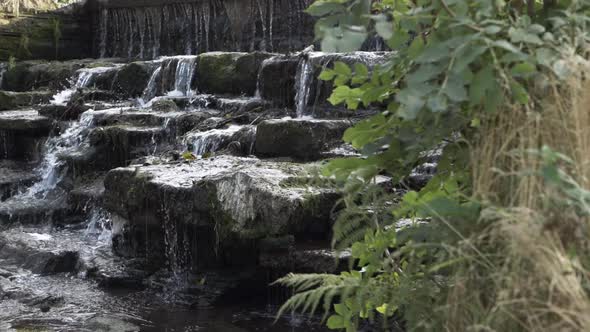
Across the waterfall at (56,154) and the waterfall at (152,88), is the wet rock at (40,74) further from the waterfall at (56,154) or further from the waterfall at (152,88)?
the waterfall at (56,154)

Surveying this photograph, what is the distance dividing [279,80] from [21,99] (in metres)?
5.26

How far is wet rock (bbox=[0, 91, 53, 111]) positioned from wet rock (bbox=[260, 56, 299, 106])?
464 centimetres

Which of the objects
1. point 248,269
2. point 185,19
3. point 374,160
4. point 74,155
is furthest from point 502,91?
point 185,19

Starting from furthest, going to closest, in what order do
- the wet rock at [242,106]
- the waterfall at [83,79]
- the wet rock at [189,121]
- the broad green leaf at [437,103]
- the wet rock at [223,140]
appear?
1. the waterfall at [83,79]
2. the wet rock at [242,106]
3. the wet rock at [189,121]
4. the wet rock at [223,140]
5. the broad green leaf at [437,103]

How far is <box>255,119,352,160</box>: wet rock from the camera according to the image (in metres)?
8.39

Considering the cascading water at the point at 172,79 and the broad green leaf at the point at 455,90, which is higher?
the broad green leaf at the point at 455,90

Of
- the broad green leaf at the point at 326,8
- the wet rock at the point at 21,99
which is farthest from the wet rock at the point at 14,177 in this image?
the broad green leaf at the point at 326,8

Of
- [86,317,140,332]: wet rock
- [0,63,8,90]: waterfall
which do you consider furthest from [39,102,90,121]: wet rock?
[86,317,140,332]: wet rock

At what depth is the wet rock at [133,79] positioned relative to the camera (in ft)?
44.2

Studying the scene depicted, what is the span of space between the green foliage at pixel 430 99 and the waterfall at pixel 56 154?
9155 millimetres

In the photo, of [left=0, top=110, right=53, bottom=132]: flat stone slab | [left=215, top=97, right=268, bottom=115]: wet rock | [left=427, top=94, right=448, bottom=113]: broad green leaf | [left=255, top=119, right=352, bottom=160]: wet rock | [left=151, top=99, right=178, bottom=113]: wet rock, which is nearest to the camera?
[left=427, top=94, right=448, bottom=113]: broad green leaf

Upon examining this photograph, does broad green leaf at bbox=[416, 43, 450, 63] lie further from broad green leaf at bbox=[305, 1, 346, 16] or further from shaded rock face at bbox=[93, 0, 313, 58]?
shaded rock face at bbox=[93, 0, 313, 58]

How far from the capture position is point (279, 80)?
36.7ft

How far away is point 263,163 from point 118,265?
1.90m
